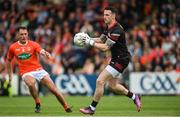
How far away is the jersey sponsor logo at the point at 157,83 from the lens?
91.2ft

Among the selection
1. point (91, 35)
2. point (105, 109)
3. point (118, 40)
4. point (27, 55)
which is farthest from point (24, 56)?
point (91, 35)

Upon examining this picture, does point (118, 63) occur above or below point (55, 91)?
above

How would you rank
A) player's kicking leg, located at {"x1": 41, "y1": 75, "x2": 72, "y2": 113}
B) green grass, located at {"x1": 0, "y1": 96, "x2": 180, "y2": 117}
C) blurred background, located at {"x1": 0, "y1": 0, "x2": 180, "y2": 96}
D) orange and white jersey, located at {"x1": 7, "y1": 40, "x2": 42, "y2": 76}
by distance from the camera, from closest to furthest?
1. green grass, located at {"x1": 0, "y1": 96, "x2": 180, "y2": 117}
2. player's kicking leg, located at {"x1": 41, "y1": 75, "x2": 72, "y2": 113}
3. orange and white jersey, located at {"x1": 7, "y1": 40, "x2": 42, "y2": 76}
4. blurred background, located at {"x1": 0, "y1": 0, "x2": 180, "y2": 96}

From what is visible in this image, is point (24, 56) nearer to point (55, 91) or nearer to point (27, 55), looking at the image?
point (27, 55)

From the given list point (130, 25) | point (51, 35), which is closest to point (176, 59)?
point (130, 25)

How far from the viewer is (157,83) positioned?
27.9m

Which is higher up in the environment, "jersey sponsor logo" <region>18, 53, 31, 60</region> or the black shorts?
the black shorts

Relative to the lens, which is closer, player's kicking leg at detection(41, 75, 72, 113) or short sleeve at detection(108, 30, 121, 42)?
short sleeve at detection(108, 30, 121, 42)

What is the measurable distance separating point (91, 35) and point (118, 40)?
12172 mm

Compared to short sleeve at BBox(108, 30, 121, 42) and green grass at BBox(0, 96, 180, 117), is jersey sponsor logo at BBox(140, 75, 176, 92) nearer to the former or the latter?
green grass at BBox(0, 96, 180, 117)

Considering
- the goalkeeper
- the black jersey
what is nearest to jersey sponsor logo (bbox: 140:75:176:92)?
the goalkeeper

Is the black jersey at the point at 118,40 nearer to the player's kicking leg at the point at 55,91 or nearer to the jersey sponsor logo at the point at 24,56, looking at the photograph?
the player's kicking leg at the point at 55,91

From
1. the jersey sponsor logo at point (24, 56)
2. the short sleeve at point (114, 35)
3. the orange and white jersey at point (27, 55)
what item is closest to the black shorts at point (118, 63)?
the short sleeve at point (114, 35)

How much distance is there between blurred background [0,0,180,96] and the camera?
28109 millimetres
